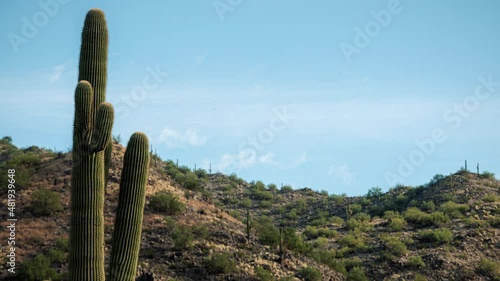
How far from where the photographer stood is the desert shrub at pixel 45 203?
1154 inches

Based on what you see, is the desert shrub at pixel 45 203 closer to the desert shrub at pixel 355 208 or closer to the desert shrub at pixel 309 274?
the desert shrub at pixel 309 274

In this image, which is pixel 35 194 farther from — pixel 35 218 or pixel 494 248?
pixel 494 248

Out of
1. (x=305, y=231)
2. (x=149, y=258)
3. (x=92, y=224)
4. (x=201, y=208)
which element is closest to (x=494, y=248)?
(x=305, y=231)

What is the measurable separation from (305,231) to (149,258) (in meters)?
Answer: 20.2

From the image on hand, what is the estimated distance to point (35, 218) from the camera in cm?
2916

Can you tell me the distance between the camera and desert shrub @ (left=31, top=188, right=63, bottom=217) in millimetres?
29312

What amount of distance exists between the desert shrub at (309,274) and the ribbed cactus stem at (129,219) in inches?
597

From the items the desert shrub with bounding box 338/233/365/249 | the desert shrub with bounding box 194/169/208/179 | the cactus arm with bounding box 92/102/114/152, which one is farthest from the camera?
the desert shrub with bounding box 194/169/208/179

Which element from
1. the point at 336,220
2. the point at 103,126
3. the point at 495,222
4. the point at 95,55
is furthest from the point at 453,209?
the point at 103,126

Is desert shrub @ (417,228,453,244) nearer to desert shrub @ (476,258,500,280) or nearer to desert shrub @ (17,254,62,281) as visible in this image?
desert shrub @ (476,258,500,280)

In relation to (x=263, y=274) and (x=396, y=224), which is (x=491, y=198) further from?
(x=263, y=274)

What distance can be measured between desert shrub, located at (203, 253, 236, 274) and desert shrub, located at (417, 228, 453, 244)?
17.0 meters

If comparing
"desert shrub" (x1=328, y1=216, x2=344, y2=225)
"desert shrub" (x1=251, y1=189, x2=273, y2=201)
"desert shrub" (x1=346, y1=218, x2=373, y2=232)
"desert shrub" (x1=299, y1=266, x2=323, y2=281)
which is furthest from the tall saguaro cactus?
"desert shrub" (x1=251, y1=189, x2=273, y2=201)

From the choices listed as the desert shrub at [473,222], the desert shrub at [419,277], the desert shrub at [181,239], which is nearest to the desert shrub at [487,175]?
the desert shrub at [473,222]
